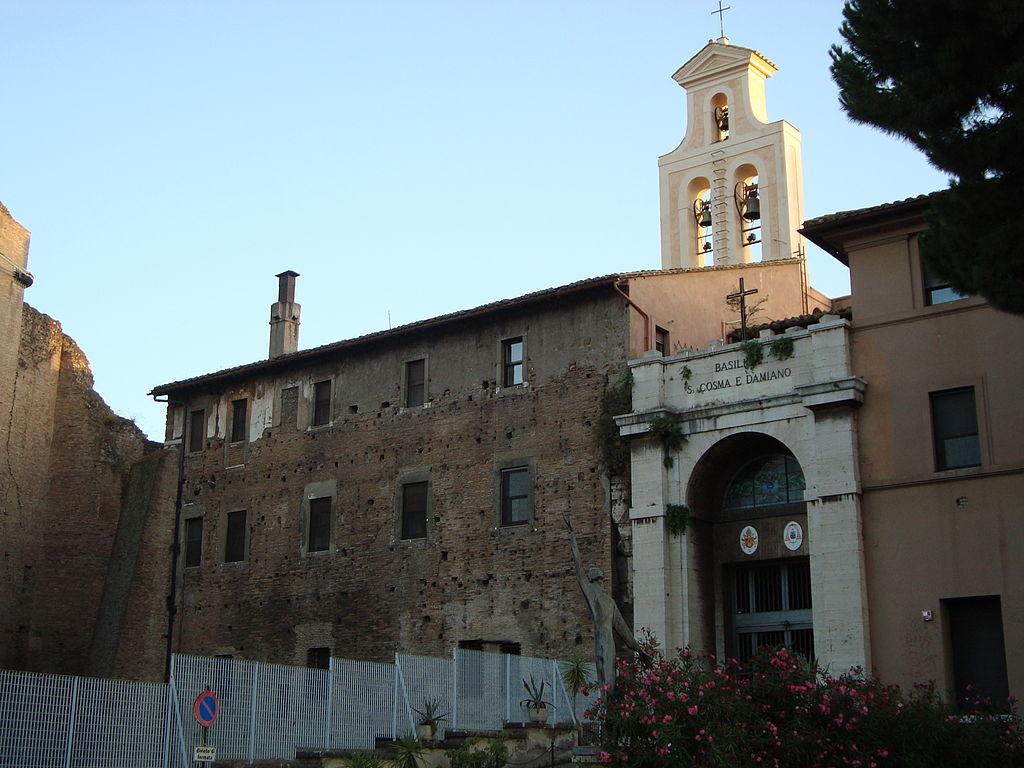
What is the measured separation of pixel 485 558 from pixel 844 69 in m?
14.8

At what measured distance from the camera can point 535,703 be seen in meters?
22.7

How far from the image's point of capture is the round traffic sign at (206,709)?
18.0m

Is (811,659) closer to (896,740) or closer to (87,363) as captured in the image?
(896,740)

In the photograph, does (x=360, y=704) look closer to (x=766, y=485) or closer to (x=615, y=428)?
(x=615, y=428)

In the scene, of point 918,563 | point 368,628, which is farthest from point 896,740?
point 368,628

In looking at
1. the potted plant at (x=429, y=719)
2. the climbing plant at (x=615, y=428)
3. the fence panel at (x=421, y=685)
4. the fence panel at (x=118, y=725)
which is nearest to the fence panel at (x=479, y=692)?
the fence panel at (x=421, y=685)

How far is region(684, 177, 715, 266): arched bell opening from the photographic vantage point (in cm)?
3969

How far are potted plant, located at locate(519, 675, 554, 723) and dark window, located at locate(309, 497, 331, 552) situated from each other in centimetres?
850

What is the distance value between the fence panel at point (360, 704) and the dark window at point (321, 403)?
11062 millimetres

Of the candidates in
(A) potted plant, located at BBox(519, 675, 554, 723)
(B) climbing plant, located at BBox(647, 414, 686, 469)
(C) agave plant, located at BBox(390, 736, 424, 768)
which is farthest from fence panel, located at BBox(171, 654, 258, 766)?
(B) climbing plant, located at BBox(647, 414, 686, 469)

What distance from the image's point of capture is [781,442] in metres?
24.4

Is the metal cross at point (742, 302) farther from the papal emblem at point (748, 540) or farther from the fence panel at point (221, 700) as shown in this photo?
the fence panel at point (221, 700)

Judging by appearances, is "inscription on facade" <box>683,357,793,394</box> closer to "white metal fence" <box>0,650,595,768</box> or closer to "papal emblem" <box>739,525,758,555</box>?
"papal emblem" <box>739,525,758,555</box>

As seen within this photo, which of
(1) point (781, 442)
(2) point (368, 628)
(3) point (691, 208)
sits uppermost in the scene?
(3) point (691, 208)
